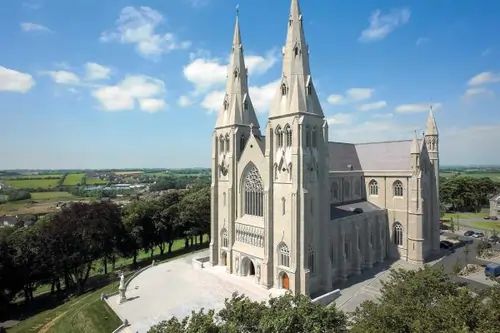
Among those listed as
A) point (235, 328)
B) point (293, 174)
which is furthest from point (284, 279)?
point (235, 328)

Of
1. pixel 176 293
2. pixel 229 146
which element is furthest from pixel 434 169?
pixel 176 293

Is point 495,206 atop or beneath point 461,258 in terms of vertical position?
atop

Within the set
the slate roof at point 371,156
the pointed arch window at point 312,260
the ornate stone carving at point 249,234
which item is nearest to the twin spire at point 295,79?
the ornate stone carving at point 249,234

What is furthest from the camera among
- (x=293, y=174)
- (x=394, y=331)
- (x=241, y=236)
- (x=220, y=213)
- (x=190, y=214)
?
(x=190, y=214)

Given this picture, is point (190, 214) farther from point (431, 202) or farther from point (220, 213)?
point (431, 202)

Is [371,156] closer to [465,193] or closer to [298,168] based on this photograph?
[298,168]

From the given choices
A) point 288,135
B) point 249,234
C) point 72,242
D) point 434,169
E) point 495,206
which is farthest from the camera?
point 495,206
